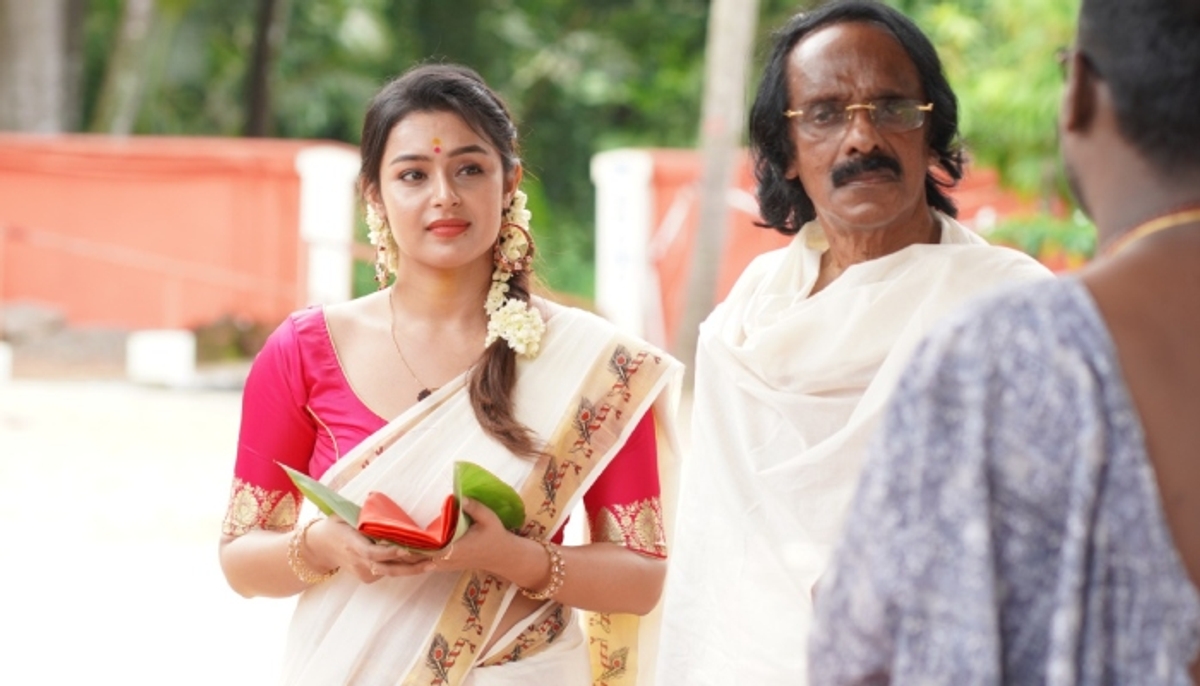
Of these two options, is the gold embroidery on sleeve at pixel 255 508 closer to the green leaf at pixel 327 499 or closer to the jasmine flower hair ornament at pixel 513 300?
the green leaf at pixel 327 499

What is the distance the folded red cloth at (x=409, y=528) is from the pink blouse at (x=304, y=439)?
1.05ft

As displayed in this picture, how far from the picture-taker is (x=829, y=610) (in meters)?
1.69

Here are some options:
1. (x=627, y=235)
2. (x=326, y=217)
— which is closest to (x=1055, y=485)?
(x=627, y=235)

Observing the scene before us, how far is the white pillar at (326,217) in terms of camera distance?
693 inches

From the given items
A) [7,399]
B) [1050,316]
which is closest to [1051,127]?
[7,399]

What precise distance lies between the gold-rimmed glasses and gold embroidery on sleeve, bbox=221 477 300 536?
121cm

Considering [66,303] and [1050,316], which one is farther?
[66,303]

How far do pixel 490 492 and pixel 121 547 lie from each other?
6918mm

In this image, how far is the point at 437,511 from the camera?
306 centimetres

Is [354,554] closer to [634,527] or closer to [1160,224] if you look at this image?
[634,527]

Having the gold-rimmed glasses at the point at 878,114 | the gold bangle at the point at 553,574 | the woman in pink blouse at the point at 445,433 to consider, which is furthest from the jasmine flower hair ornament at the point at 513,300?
the gold-rimmed glasses at the point at 878,114

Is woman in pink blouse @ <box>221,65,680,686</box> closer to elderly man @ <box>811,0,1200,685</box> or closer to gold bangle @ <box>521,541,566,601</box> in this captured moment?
gold bangle @ <box>521,541,566,601</box>

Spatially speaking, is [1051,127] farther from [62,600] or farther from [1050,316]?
[1050,316]

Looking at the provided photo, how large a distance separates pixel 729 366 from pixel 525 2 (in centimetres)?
2492
